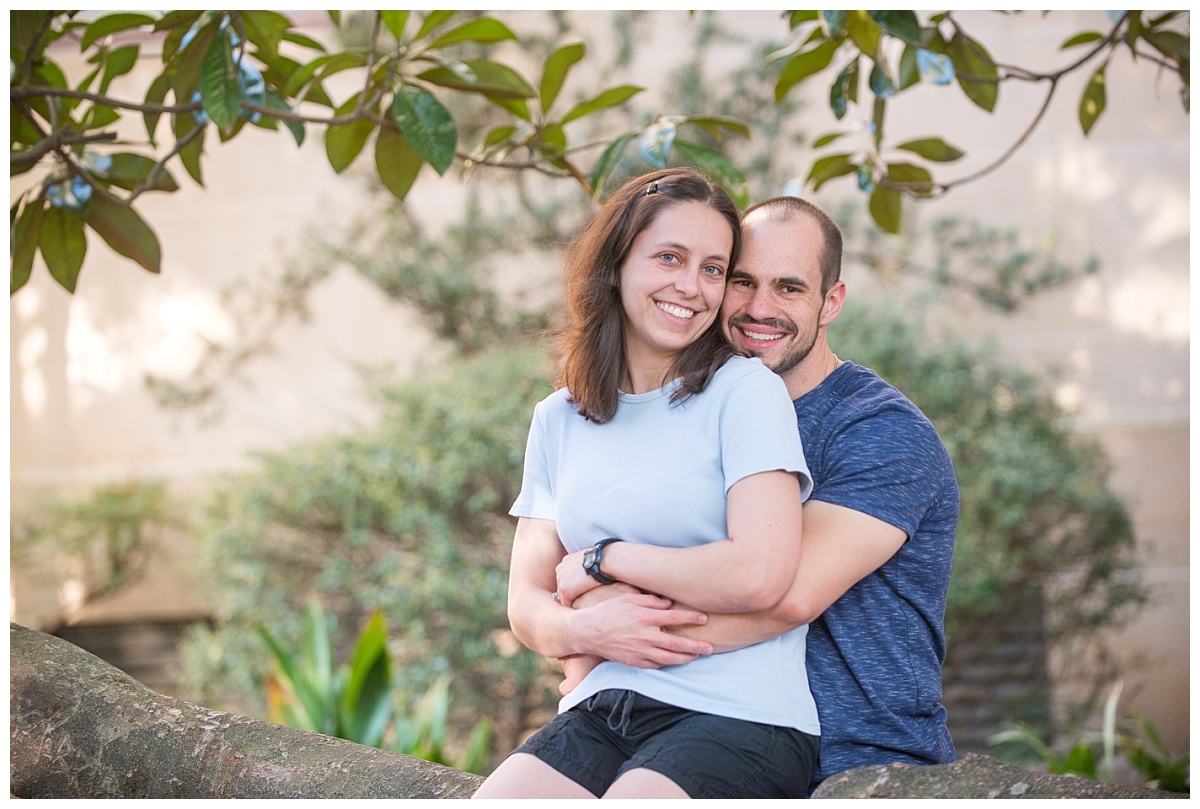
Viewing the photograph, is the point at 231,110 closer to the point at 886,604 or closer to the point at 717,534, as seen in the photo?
the point at 717,534

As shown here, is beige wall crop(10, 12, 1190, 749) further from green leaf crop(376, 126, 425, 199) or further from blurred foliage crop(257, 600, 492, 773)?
green leaf crop(376, 126, 425, 199)

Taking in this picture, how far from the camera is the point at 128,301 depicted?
7.59 meters

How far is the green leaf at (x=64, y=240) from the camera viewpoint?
2207 millimetres

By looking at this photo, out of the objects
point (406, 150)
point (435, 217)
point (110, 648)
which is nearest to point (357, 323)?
point (435, 217)

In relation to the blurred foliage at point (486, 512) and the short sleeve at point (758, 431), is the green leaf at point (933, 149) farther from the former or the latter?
the blurred foliage at point (486, 512)

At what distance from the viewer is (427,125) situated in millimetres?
1879

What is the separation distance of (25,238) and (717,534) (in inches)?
58.3

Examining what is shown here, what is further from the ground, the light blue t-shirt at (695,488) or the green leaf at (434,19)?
the green leaf at (434,19)

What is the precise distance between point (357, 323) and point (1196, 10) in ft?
19.9

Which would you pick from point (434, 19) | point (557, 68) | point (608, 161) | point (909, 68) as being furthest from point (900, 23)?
point (434, 19)

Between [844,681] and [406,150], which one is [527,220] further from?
[844,681]

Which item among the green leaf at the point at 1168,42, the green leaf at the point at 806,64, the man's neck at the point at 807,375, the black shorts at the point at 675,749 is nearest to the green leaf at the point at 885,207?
the green leaf at the point at 806,64

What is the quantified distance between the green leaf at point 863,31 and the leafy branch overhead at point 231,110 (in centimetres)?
33

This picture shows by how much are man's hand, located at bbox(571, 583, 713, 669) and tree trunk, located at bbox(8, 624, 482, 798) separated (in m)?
0.31
